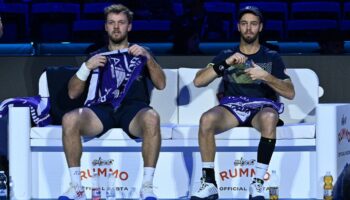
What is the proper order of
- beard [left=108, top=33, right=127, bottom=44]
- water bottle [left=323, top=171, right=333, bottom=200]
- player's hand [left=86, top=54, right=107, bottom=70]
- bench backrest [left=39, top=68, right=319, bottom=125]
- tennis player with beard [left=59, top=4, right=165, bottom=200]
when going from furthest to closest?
1. bench backrest [left=39, top=68, right=319, bottom=125]
2. beard [left=108, top=33, right=127, bottom=44]
3. player's hand [left=86, top=54, right=107, bottom=70]
4. tennis player with beard [left=59, top=4, right=165, bottom=200]
5. water bottle [left=323, top=171, right=333, bottom=200]

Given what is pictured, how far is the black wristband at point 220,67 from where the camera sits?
6.38 metres

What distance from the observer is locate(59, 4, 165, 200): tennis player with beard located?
20.6 feet

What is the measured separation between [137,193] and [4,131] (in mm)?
1201

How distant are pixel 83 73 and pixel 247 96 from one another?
1111 millimetres

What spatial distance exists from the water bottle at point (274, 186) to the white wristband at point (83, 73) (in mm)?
1420

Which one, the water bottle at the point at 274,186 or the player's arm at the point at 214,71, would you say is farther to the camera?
the player's arm at the point at 214,71

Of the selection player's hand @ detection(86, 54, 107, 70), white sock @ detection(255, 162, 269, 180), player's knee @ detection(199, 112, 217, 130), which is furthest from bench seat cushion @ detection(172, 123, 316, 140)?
player's hand @ detection(86, 54, 107, 70)

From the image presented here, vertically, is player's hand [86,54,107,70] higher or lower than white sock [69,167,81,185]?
higher

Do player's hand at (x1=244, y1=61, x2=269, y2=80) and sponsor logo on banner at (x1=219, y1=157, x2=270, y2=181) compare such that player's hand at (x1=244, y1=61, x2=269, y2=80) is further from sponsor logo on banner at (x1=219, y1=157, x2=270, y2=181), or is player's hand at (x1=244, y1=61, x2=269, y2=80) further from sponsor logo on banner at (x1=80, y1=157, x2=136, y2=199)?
sponsor logo on banner at (x1=80, y1=157, x2=136, y2=199)

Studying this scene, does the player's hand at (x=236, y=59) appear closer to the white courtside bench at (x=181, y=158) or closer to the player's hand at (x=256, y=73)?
the player's hand at (x=256, y=73)

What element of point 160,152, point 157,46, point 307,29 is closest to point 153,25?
point 157,46

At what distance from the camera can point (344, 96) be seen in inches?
302

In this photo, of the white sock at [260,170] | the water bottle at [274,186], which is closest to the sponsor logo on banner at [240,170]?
the water bottle at [274,186]

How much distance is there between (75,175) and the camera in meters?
6.13
